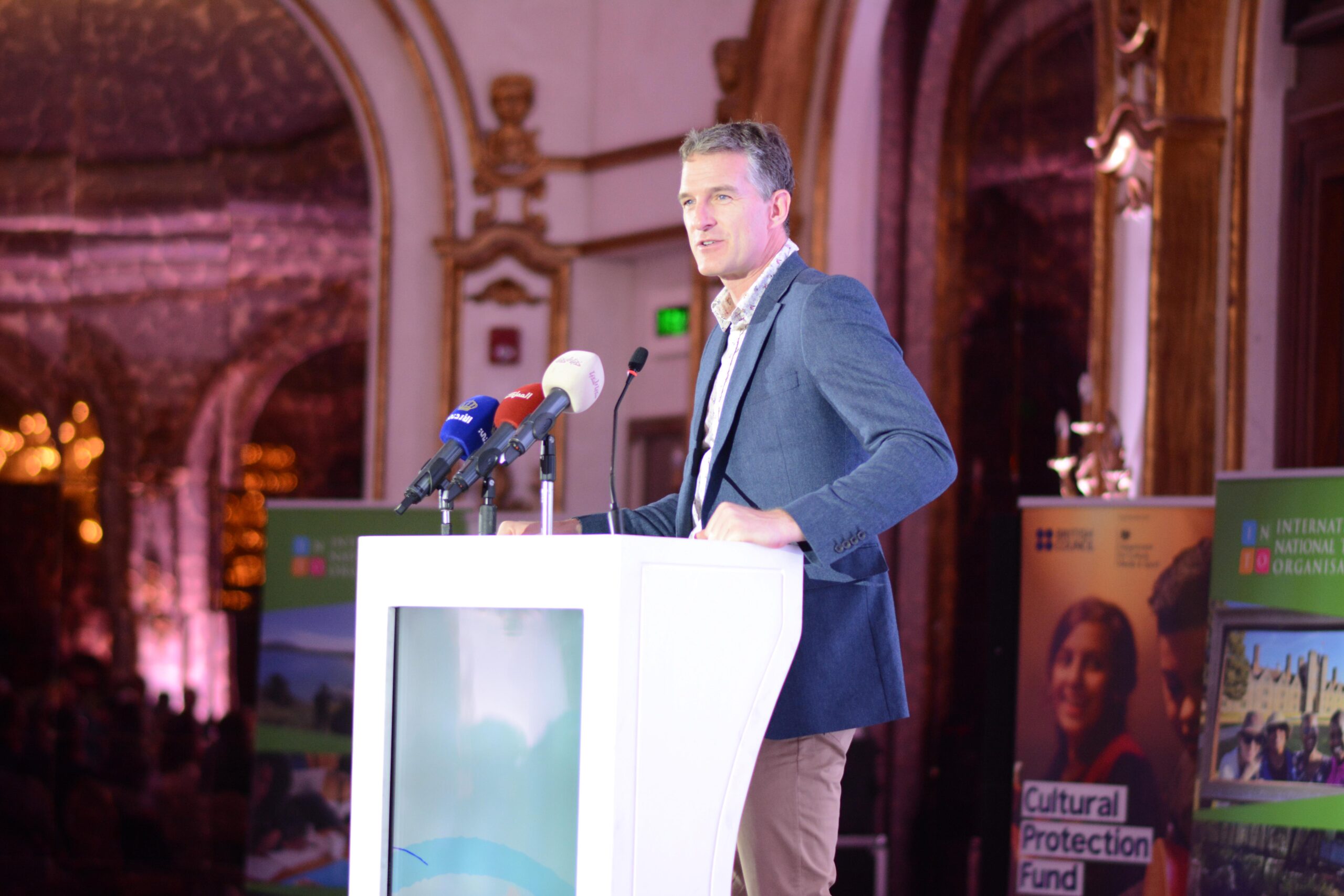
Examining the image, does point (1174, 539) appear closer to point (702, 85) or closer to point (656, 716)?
point (656, 716)

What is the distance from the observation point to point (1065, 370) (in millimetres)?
5715

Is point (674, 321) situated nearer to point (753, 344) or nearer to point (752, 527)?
point (753, 344)

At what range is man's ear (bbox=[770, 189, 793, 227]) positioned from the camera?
6.12 feet

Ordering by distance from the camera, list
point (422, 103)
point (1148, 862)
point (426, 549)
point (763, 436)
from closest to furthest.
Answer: point (426, 549)
point (763, 436)
point (1148, 862)
point (422, 103)

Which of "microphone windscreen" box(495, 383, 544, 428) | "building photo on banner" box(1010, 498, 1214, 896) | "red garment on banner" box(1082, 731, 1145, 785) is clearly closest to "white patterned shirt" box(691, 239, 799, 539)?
"microphone windscreen" box(495, 383, 544, 428)

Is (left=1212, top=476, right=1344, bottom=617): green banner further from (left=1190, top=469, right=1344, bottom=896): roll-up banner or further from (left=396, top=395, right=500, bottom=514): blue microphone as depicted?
(left=396, top=395, right=500, bottom=514): blue microphone

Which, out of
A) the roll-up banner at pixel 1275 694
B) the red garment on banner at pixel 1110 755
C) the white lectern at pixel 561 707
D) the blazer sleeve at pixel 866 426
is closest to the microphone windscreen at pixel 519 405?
the white lectern at pixel 561 707

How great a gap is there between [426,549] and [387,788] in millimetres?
283

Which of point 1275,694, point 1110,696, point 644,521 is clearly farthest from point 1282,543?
point 644,521

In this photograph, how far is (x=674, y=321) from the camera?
6.84 m

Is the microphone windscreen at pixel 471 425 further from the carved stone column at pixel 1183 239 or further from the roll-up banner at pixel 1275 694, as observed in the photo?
the carved stone column at pixel 1183 239

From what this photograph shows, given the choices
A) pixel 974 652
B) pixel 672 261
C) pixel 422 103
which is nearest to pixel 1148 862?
pixel 974 652

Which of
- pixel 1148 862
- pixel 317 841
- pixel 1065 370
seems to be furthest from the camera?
pixel 1065 370

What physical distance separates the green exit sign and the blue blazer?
4873mm
